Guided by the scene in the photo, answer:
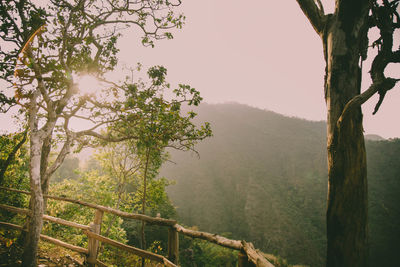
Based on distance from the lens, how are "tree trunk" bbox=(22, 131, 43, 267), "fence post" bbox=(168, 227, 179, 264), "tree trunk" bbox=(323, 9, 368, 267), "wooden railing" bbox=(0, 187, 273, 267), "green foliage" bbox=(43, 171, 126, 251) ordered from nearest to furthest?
"tree trunk" bbox=(323, 9, 368, 267)
"wooden railing" bbox=(0, 187, 273, 267)
"fence post" bbox=(168, 227, 179, 264)
"tree trunk" bbox=(22, 131, 43, 267)
"green foliage" bbox=(43, 171, 126, 251)

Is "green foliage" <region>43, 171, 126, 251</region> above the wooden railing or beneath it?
beneath

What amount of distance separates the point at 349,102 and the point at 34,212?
5.90m

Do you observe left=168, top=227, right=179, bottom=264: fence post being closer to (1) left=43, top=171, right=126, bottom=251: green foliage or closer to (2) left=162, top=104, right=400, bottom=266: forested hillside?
(1) left=43, top=171, right=126, bottom=251: green foliage

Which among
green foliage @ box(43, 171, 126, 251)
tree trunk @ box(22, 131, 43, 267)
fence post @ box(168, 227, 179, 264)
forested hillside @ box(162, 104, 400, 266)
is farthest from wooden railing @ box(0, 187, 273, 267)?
forested hillside @ box(162, 104, 400, 266)

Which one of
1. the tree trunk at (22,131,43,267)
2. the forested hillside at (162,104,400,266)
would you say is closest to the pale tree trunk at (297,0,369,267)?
the tree trunk at (22,131,43,267)

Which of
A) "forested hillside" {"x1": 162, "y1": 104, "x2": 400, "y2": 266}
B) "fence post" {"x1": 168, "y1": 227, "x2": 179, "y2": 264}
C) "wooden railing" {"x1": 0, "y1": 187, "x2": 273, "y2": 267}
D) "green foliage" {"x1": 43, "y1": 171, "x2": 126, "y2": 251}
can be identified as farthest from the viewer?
"forested hillside" {"x1": 162, "y1": 104, "x2": 400, "y2": 266}

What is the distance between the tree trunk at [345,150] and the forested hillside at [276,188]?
3252cm

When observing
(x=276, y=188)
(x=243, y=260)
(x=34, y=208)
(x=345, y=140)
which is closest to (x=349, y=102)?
(x=345, y=140)

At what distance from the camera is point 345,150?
1910mm

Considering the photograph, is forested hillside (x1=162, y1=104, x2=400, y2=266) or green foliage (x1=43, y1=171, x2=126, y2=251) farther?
forested hillside (x1=162, y1=104, x2=400, y2=266)

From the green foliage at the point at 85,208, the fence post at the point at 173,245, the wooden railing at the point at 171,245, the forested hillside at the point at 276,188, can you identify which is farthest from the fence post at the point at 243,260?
the forested hillside at the point at 276,188

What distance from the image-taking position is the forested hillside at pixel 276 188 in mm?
29547

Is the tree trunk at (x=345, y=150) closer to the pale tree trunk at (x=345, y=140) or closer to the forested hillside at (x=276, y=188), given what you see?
the pale tree trunk at (x=345, y=140)

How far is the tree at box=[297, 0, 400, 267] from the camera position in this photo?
5.89 ft
